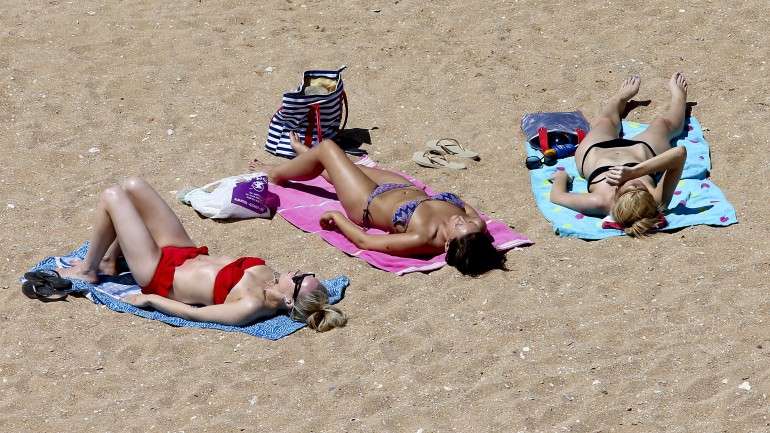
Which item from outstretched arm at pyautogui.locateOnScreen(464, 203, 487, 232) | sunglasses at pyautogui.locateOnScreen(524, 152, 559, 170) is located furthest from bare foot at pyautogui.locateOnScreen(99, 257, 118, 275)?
sunglasses at pyautogui.locateOnScreen(524, 152, 559, 170)

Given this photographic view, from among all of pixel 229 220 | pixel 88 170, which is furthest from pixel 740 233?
pixel 88 170

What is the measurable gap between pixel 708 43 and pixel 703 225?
317cm

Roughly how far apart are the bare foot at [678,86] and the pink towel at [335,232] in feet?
7.80

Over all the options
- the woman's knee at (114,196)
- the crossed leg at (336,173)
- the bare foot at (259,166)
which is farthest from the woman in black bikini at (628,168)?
the woman's knee at (114,196)

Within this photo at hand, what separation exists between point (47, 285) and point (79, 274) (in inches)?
9.2

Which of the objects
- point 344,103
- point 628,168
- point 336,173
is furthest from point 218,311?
point 628,168

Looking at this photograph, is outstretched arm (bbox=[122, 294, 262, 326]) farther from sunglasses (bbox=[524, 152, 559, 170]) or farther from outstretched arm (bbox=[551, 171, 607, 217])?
sunglasses (bbox=[524, 152, 559, 170])

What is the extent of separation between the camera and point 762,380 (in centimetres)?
625

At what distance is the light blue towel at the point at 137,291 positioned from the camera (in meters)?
7.15

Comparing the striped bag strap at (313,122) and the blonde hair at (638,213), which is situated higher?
the striped bag strap at (313,122)

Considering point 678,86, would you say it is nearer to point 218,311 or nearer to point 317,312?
point 317,312

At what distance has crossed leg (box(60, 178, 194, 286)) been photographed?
7.41m

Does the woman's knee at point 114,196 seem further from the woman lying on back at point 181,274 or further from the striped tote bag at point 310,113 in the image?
the striped tote bag at point 310,113

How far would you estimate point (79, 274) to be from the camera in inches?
297
